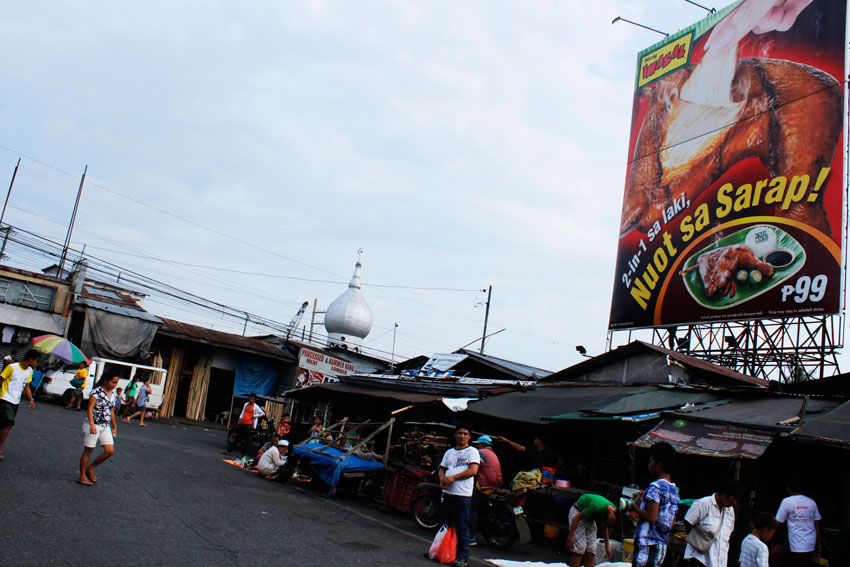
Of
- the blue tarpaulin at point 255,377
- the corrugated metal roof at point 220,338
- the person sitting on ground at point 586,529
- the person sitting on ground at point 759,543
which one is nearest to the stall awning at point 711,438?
the person sitting on ground at point 759,543

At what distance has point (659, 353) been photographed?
553 inches

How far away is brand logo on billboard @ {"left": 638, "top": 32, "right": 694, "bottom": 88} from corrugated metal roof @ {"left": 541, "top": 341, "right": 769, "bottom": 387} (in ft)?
31.2

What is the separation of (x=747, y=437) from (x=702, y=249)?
9035 millimetres

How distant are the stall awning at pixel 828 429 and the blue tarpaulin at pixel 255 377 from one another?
26530 millimetres

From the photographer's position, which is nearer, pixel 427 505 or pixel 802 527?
pixel 802 527

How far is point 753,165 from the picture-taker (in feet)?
52.2

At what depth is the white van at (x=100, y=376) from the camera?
22547 millimetres

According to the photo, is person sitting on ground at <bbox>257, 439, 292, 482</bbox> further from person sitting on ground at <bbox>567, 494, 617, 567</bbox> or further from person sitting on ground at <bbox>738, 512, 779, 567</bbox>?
person sitting on ground at <bbox>738, 512, 779, 567</bbox>

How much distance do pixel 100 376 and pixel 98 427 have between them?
15.1m

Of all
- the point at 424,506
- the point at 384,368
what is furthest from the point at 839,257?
the point at 384,368

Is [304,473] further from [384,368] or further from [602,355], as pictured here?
[384,368]

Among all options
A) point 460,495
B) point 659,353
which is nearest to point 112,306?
point 659,353

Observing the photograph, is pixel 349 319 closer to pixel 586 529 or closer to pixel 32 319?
pixel 32 319

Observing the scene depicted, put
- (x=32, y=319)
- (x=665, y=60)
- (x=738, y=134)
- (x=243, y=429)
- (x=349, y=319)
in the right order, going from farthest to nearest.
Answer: (x=349, y=319) → (x=32, y=319) → (x=665, y=60) → (x=243, y=429) → (x=738, y=134)
